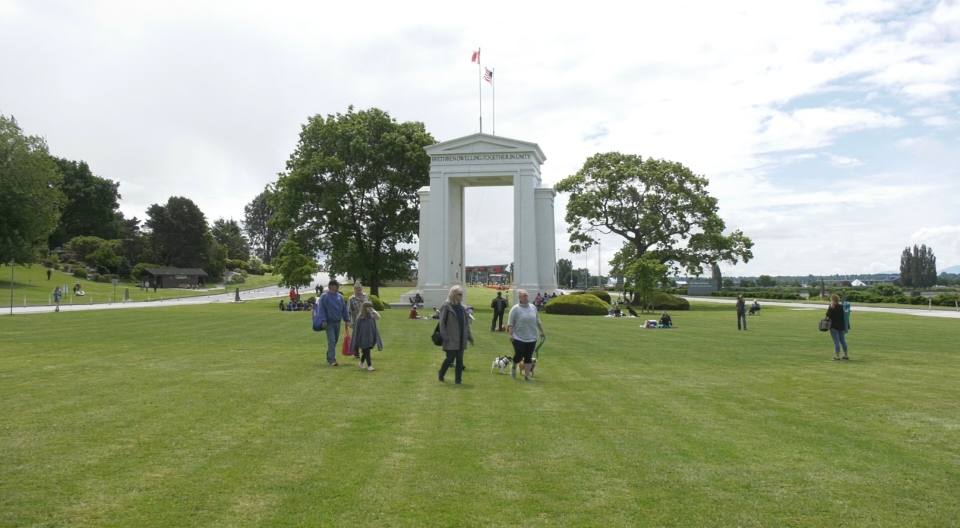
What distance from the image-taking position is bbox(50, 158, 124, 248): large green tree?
332ft

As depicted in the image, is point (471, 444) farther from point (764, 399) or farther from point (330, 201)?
point (330, 201)

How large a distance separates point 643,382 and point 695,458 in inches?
226

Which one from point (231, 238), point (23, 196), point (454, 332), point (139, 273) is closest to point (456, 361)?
point (454, 332)

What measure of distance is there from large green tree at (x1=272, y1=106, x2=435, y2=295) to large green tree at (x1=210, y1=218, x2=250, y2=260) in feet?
233

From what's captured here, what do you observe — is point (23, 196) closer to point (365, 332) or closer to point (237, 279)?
point (365, 332)

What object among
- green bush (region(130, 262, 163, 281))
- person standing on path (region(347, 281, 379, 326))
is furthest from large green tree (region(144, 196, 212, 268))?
person standing on path (region(347, 281, 379, 326))

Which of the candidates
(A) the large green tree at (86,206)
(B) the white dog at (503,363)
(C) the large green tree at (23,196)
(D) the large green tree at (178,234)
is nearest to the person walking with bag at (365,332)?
(B) the white dog at (503,363)

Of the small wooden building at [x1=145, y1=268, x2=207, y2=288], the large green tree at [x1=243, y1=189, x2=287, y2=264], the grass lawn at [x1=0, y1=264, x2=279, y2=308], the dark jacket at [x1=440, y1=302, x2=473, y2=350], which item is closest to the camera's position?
the dark jacket at [x1=440, y1=302, x2=473, y2=350]

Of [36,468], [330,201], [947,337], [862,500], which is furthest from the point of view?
[330,201]

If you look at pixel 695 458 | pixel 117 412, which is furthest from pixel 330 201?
pixel 695 458

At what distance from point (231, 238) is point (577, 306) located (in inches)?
4089

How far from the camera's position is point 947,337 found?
2377cm

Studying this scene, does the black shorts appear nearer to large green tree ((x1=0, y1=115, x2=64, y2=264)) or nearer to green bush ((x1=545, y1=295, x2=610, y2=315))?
green bush ((x1=545, y1=295, x2=610, y2=315))

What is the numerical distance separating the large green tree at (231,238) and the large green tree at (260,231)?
4596 millimetres
